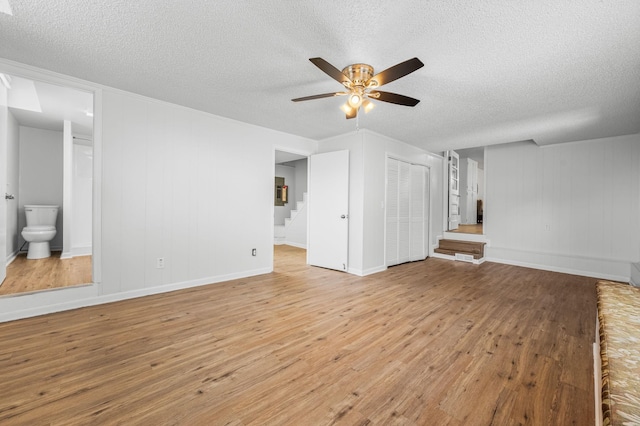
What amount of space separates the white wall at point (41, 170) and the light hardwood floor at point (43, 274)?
936mm

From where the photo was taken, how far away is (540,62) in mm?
2344

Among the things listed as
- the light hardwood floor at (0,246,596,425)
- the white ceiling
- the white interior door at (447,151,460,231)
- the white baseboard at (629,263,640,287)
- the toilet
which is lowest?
the light hardwood floor at (0,246,596,425)

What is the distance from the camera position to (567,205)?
16.9 ft

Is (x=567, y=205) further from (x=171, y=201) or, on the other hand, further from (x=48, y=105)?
(x=48, y=105)

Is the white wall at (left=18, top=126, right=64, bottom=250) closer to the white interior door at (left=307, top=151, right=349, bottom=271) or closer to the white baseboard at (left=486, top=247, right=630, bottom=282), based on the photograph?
the white interior door at (left=307, top=151, right=349, bottom=271)

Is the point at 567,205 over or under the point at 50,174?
under

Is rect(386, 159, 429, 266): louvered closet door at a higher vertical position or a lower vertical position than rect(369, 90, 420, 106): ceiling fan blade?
lower

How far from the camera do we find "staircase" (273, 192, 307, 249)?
7668 mm

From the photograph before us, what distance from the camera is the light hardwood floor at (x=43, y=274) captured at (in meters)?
3.06

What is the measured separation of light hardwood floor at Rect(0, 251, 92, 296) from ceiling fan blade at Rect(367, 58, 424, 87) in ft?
12.5

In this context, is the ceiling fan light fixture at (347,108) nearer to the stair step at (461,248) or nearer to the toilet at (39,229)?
the stair step at (461,248)

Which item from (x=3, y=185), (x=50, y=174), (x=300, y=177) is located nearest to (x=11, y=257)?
(x=50, y=174)

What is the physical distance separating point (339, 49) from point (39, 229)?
573 cm

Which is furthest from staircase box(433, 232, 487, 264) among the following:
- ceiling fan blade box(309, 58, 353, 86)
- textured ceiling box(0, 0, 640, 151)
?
ceiling fan blade box(309, 58, 353, 86)
